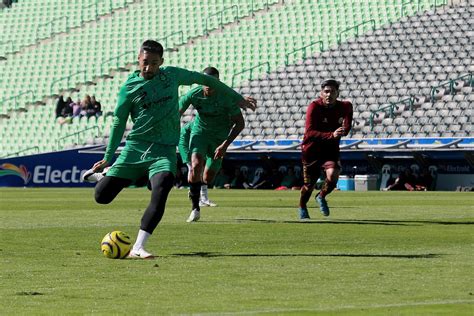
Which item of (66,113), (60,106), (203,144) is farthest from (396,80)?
(203,144)

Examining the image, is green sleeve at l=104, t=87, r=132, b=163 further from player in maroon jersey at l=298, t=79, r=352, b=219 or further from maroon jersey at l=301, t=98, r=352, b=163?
maroon jersey at l=301, t=98, r=352, b=163

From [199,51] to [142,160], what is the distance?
38.2 m

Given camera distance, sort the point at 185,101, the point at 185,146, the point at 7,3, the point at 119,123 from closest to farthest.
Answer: the point at 119,123 → the point at 185,101 → the point at 185,146 → the point at 7,3

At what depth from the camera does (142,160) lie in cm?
1204

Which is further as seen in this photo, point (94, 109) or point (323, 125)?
point (94, 109)

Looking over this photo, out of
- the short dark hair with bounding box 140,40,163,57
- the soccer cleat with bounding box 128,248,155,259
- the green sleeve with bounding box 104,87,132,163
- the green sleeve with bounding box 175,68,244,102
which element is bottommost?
the soccer cleat with bounding box 128,248,155,259

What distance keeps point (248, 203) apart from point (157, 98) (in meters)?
13.7

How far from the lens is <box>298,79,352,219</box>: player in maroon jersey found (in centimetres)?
1780

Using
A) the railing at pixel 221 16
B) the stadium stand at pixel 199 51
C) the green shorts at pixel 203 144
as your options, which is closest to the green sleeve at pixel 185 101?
the green shorts at pixel 203 144

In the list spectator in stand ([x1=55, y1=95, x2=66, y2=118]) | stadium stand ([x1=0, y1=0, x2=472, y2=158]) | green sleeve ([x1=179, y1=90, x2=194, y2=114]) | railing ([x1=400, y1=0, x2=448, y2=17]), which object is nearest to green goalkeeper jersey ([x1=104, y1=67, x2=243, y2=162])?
green sleeve ([x1=179, y1=90, x2=194, y2=114])

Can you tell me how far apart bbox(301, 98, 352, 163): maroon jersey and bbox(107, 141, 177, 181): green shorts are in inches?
242

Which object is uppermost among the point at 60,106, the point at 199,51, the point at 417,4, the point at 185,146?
the point at 417,4

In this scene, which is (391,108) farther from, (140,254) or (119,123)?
(140,254)

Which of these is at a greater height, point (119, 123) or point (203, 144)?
point (119, 123)
